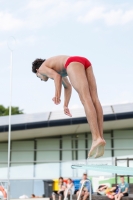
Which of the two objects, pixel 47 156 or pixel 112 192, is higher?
pixel 47 156

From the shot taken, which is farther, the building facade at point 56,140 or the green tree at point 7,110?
the green tree at point 7,110

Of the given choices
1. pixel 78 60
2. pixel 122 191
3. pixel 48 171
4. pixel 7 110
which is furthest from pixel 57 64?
pixel 7 110

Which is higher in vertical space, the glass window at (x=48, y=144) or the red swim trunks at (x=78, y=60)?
the glass window at (x=48, y=144)

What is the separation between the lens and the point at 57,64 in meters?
5.08

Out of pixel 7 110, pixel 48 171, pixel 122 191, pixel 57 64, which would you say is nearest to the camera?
pixel 57 64

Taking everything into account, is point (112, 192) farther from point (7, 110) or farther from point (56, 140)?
point (7, 110)

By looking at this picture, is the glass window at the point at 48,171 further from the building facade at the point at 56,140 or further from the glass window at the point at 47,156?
the glass window at the point at 47,156

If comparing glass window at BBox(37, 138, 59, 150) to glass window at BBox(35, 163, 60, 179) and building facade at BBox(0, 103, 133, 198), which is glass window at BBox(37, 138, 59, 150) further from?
glass window at BBox(35, 163, 60, 179)

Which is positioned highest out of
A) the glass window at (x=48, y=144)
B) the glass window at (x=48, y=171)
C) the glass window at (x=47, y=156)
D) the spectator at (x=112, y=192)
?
the glass window at (x=48, y=144)

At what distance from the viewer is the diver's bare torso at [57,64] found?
16.5 ft

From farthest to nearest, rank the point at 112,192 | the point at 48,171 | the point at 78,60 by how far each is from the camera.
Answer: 1. the point at 48,171
2. the point at 112,192
3. the point at 78,60

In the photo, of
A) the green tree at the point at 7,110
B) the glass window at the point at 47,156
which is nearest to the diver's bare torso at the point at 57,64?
the glass window at the point at 47,156

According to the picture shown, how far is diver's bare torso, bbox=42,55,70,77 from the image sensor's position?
16.5 ft

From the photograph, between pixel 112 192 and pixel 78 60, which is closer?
pixel 78 60
